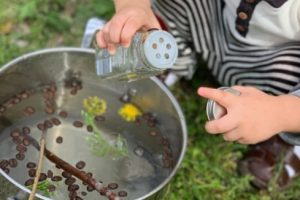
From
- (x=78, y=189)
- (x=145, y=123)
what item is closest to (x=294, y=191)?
(x=145, y=123)

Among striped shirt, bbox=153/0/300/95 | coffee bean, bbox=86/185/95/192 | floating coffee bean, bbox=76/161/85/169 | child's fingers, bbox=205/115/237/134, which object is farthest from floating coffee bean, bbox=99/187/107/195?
striped shirt, bbox=153/0/300/95

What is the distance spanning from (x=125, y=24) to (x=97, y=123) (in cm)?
30

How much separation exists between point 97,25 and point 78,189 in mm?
430

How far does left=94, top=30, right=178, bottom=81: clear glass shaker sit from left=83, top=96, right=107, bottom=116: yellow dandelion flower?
0.65ft

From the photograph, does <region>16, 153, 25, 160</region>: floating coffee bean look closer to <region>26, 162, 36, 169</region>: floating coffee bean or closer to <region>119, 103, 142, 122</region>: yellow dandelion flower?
<region>26, 162, 36, 169</region>: floating coffee bean

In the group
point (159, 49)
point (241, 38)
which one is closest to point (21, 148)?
point (159, 49)

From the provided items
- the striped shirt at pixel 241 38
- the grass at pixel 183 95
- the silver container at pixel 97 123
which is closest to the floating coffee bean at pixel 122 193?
the silver container at pixel 97 123

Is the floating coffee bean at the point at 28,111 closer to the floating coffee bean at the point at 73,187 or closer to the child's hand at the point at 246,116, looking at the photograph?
the floating coffee bean at the point at 73,187

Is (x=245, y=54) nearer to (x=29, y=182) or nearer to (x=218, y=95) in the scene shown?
(x=218, y=95)

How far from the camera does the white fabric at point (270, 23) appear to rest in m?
1.12

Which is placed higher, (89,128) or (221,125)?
(221,125)

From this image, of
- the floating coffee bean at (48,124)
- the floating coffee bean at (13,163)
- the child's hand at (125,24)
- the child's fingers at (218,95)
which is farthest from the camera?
the floating coffee bean at (48,124)

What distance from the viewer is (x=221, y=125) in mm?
919

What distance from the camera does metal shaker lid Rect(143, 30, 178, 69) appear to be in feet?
3.05
